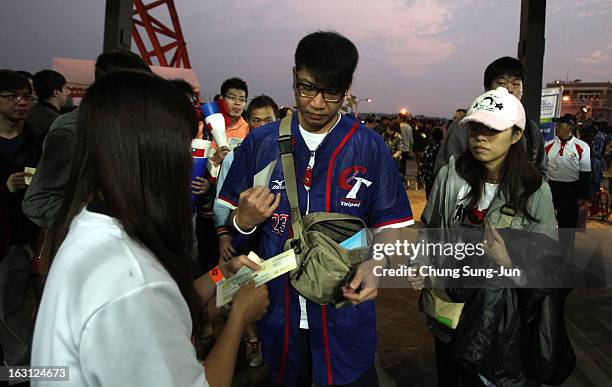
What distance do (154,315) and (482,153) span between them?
204 cm

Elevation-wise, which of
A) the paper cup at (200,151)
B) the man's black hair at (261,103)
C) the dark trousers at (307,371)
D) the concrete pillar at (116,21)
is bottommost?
the dark trousers at (307,371)

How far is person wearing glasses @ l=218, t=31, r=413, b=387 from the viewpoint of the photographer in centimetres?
213

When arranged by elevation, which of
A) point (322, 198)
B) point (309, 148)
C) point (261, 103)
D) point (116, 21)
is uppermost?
point (116, 21)

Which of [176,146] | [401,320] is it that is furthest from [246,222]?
[401,320]

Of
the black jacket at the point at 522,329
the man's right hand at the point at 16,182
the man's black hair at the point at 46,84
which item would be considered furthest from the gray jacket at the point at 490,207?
the man's black hair at the point at 46,84

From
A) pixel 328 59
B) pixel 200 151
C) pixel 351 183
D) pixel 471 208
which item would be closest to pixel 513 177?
pixel 471 208

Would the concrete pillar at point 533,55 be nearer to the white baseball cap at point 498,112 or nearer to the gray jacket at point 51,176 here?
the white baseball cap at point 498,112

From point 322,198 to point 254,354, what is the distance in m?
2.17

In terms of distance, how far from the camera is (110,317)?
3.05 ft

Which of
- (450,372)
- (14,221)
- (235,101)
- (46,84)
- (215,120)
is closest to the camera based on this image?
(450,372)

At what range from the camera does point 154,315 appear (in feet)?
3.19

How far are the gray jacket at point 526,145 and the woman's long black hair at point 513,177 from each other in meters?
0.77

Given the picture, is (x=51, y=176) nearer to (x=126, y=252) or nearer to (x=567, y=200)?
(x=126, y=252)

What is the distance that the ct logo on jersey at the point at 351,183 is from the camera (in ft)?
7.21
